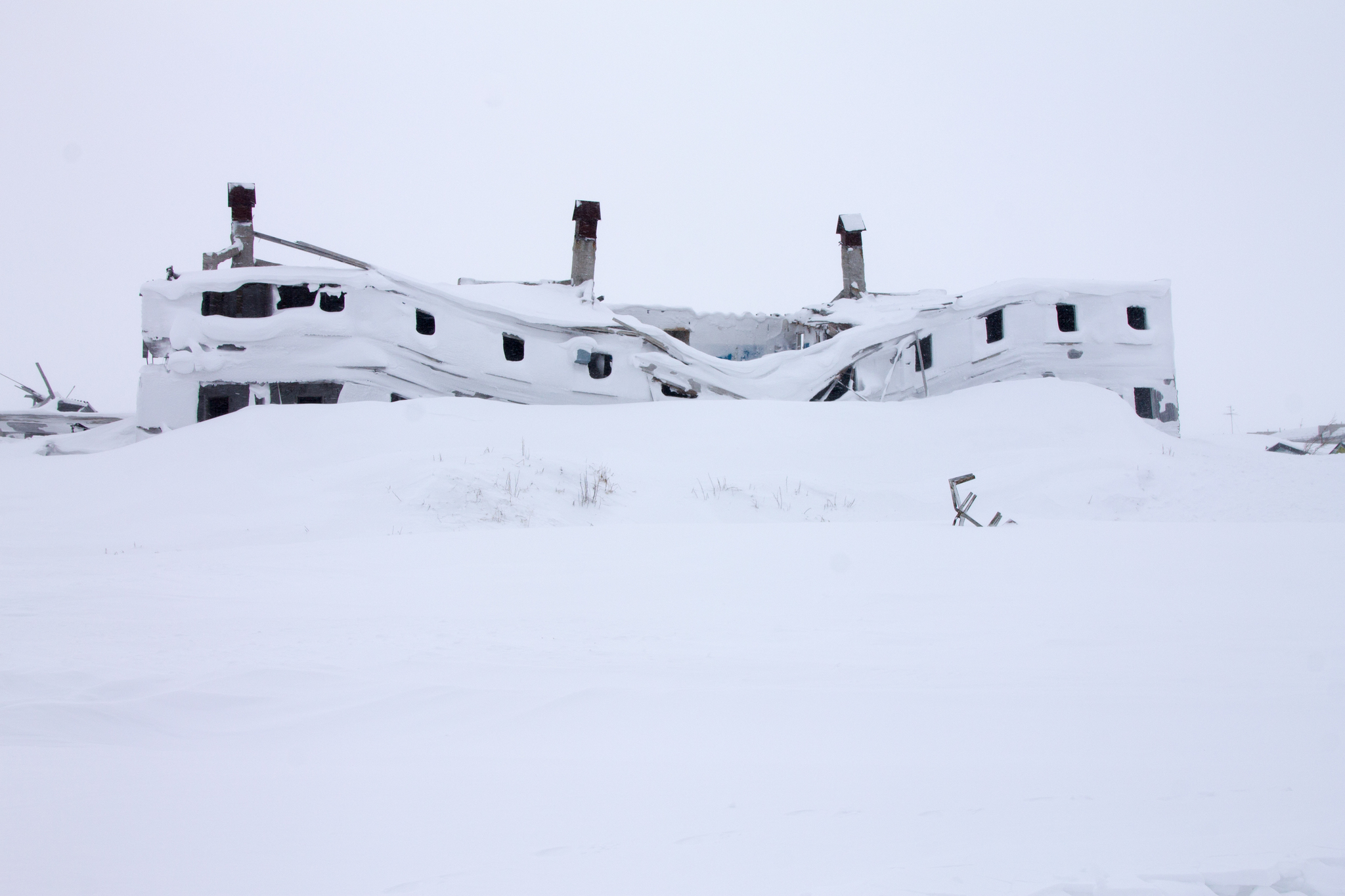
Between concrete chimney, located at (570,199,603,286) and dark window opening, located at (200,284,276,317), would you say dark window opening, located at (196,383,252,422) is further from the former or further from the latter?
concrete chimney, located at (570,199,603,286)

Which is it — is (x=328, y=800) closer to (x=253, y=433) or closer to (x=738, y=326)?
(x=253, y=433)

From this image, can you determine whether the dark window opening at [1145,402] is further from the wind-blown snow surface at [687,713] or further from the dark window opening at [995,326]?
the wind-blown snow surface at [687,713]

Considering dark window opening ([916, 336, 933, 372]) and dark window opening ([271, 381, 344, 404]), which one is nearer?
dark window opening ([271, 381, 344, 404])

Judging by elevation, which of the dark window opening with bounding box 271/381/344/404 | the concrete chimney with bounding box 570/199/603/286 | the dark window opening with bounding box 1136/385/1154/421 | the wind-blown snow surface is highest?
the concrete chimney with bounding box 570/199/603/286

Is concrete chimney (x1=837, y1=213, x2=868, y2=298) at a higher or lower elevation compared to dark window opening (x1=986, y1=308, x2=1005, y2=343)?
higher

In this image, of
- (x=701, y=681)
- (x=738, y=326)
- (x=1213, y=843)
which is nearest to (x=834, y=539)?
(x=701, y=681)

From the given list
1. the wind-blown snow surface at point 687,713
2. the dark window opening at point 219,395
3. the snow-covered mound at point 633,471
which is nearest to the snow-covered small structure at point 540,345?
the dark window opening at point 219,395

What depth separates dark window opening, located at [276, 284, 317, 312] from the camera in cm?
1967

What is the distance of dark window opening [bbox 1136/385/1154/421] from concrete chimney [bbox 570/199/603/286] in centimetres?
1615

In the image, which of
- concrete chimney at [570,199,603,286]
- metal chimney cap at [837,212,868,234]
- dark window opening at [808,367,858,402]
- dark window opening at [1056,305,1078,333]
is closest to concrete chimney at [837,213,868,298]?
metal chimney cap at [837,212,868,234]

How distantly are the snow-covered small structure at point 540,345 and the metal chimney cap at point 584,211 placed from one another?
8.22ft

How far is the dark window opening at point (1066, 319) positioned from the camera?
2132 centimetres

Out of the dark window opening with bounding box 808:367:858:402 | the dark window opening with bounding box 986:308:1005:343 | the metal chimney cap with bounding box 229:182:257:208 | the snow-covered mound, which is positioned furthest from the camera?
the metal chimney cap with bounding box 229:182:257:208

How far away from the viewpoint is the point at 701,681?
122 inches
